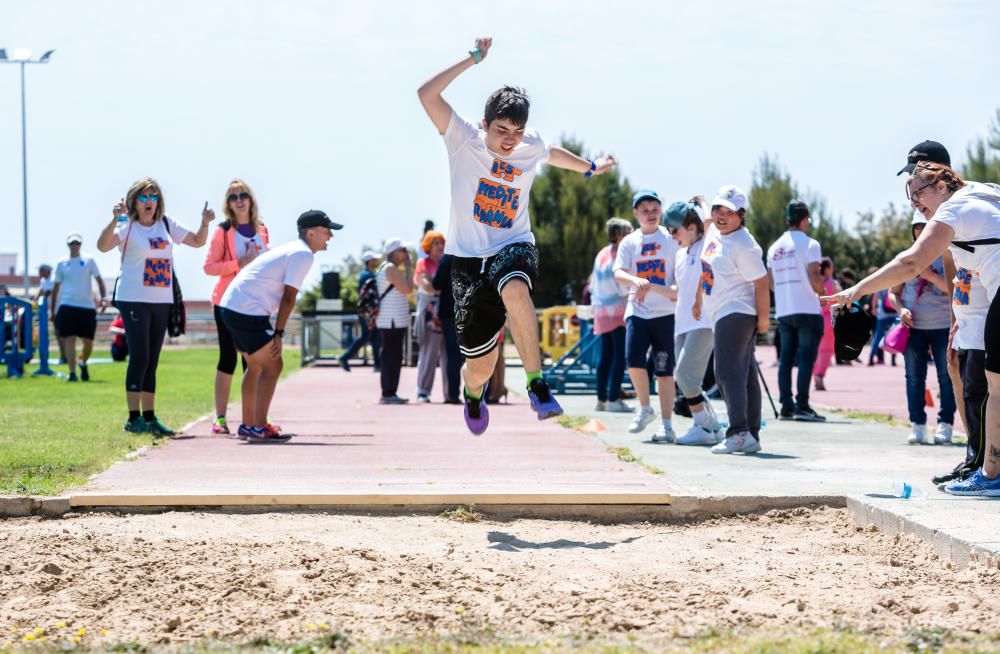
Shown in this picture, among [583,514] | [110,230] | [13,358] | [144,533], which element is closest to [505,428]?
[110,230]

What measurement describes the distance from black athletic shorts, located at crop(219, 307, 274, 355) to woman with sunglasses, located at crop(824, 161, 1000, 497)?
16.4 feet

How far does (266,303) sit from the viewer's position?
9.80 m

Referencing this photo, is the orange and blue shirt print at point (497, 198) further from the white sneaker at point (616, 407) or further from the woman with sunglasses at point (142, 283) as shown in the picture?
the white sneaker at point (616, 407)

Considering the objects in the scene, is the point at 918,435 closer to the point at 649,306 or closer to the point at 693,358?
the point at 693,358

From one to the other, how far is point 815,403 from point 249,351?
324 inches

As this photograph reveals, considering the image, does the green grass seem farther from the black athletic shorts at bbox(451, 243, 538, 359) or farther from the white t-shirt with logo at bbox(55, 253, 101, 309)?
the black athletic shorts at bbox(451, 243, 538, 359)

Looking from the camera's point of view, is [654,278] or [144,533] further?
[654,278]

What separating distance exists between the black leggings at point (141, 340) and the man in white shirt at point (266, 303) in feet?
2.34

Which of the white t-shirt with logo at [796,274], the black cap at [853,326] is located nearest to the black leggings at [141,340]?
the black cap at [853,326]

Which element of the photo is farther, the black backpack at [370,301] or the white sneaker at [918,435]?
the black backpack at [370,301]

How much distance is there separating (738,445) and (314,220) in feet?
12.3

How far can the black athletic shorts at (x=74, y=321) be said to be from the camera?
18.4m

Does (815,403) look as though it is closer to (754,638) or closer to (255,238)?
(255,238)

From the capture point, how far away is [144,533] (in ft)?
18.2
